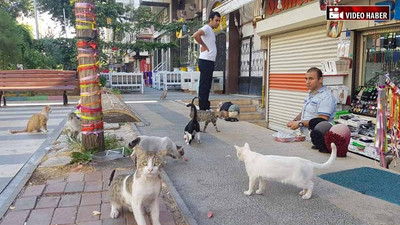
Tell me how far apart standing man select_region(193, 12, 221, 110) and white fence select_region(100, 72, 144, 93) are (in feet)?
34.3

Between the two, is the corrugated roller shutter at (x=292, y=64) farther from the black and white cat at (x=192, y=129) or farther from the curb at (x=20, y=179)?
the curb at (x=20, y=179)

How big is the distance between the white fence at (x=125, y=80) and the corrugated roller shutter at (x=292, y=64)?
796 centimetres

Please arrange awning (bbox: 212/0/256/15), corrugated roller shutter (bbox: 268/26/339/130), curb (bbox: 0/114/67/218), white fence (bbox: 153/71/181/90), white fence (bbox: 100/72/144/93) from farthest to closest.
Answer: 1. white fence (bbox: 153/71/181/90)
2. white fence (bbox: 100/72/144/93)
3. awning (bbox: 212/0/256/15)
4. corrugated roller shutter (bbox: 268/26/339/130)
5. curb (bbox: 0/114/67/218)

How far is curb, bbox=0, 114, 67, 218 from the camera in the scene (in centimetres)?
309

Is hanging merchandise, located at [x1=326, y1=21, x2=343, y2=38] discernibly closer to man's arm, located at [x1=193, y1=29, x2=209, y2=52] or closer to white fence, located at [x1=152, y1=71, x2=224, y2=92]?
man's arm, located at [x1=193, y1=29, x2=209, y2=52]

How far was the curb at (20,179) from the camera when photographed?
3.09 meters

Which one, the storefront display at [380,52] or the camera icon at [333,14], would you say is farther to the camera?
the storefront display at [380,52]

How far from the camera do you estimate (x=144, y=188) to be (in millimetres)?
2490

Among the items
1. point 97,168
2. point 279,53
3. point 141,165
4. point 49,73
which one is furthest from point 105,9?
point 141,165

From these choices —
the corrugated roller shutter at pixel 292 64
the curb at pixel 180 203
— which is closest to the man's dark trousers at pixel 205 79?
the curb at pixel 180 203

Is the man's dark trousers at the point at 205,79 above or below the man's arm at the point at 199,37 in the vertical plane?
below

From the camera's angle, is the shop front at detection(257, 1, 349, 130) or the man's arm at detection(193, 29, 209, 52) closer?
the man's arm at detection(193, 29, 209, 52)

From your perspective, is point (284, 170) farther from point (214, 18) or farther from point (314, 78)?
point (214, 18)

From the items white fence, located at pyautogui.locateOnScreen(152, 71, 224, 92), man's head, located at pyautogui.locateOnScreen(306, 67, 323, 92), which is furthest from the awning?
man's head, located at pyautogui.locateOnScreen(306, 67, 323, 92)
